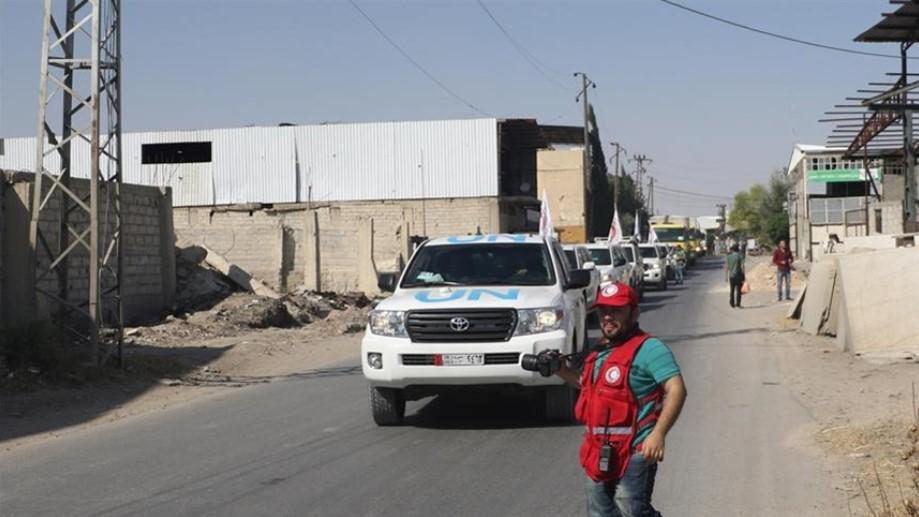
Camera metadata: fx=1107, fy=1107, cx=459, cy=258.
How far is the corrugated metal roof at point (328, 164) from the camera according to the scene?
157 ft

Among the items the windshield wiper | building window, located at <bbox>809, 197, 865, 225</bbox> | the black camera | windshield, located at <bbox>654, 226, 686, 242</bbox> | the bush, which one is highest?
building window, located at <bbox>809, 197, 865, 225</bbox>

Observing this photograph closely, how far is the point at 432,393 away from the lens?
11.2 m

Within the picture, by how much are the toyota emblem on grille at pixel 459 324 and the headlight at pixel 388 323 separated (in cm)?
50

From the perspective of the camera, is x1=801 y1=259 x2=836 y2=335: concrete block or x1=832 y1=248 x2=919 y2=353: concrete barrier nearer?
x1=832 y1=248 x2=919 y2=353: concrete barrier

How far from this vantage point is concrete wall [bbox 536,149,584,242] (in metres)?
56.3

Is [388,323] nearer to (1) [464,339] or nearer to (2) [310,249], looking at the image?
(1) [464,339]

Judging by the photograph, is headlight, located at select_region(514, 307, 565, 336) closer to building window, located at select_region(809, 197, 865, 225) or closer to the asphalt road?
the asphalt road

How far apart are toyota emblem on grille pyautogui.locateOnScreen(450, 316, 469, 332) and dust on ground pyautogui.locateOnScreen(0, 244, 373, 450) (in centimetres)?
448

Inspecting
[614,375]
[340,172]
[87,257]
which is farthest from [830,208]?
[614,375]

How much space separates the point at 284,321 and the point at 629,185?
9125 cm

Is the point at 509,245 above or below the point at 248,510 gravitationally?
above

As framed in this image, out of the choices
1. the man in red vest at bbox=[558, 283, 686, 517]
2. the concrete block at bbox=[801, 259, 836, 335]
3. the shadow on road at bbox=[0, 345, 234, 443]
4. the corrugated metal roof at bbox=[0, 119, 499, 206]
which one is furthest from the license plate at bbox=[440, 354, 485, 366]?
the corrugated metal roof at bbox=[0, 119, 499, 206]

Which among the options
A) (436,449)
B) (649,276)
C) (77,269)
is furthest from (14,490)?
(649,276)

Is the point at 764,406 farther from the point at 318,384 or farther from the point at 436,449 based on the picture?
the point at 318,384
